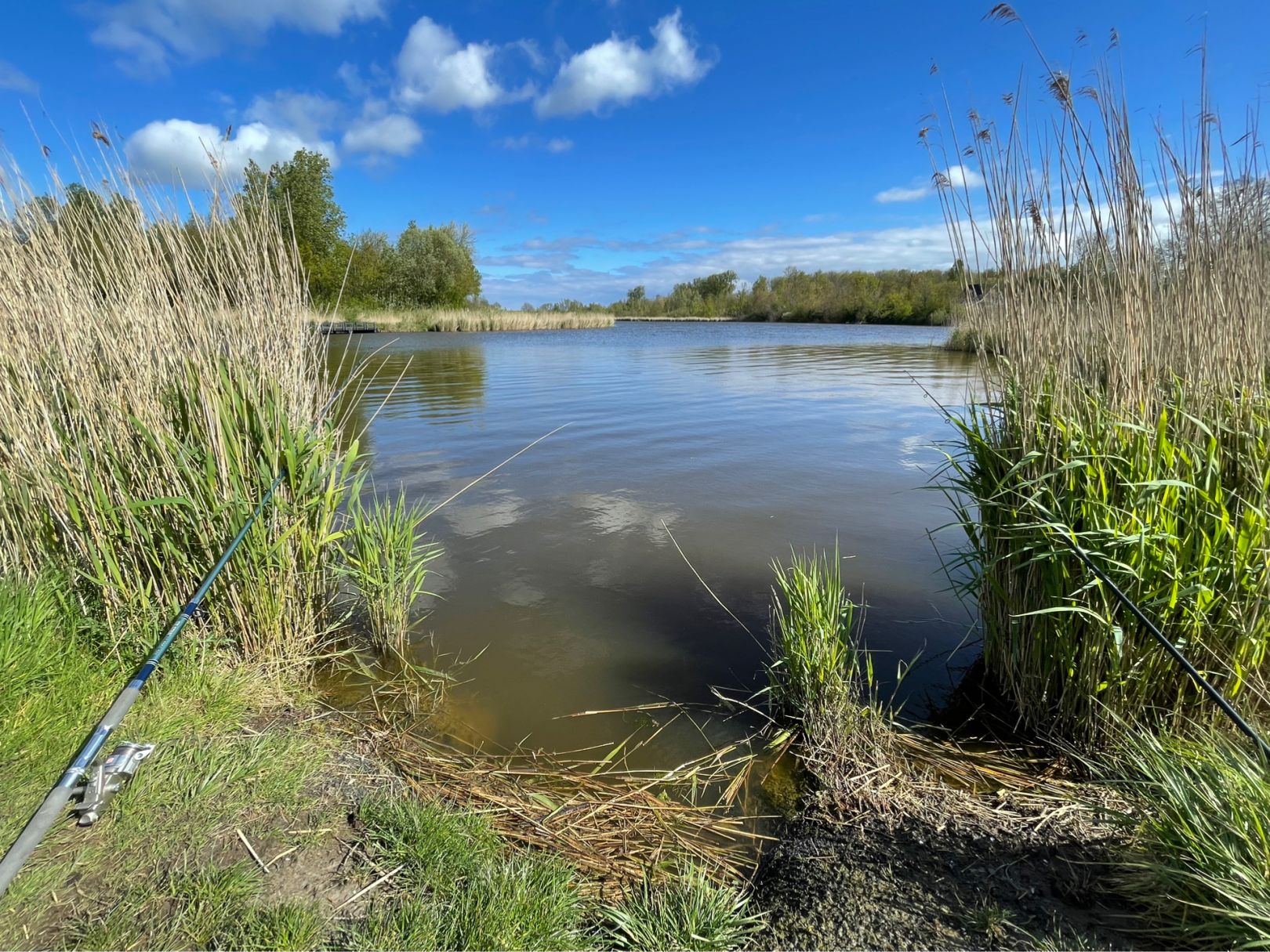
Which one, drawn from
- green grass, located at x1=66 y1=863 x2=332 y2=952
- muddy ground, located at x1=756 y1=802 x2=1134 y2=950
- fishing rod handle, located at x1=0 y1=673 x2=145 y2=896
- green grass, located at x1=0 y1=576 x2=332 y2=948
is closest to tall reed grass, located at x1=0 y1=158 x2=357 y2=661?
green grass, located at x1=0 y1=576 x2=332 y2=948

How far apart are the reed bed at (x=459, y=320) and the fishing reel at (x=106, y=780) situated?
4260 cm

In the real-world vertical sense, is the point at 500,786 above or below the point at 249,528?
below

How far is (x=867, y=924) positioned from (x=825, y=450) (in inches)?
306

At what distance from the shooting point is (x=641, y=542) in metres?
5.87

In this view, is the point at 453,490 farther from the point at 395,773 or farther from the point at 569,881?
the point at 569,881

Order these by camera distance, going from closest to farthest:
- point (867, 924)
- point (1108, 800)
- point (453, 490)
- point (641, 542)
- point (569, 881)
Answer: point (867, 924)
point (569, 881)
point (1108, 800)
point (641, 542)
point (453, 490)

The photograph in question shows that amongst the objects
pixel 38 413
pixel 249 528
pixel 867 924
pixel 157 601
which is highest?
pixel 38 413

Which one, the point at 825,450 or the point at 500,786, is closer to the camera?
the point at 500,786

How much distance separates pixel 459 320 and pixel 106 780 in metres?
44.0

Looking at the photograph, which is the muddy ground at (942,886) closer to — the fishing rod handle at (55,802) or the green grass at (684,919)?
the green grass at (684,919)

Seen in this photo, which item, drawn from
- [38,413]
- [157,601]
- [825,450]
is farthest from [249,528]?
[825,450]

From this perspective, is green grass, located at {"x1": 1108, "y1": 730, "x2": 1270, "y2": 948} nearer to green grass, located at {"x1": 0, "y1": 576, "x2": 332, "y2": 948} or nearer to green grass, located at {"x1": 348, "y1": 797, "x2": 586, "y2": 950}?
green grass, located at {"x1": 348, "y1": 797, "x2": 586, "y2": 950}

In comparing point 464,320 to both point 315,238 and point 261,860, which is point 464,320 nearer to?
point 315,238

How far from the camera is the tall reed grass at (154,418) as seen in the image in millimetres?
3135
